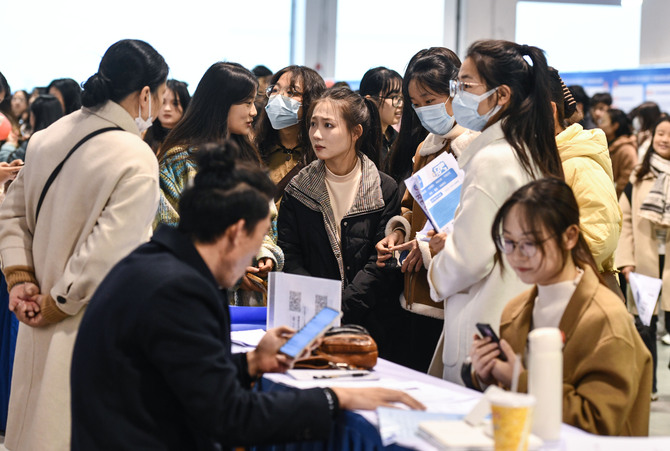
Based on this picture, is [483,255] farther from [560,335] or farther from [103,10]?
[103,10]

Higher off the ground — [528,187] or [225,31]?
[225,31]

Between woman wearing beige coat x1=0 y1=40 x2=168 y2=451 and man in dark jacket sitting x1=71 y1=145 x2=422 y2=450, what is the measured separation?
650 mm

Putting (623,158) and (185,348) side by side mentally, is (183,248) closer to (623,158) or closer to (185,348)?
(185,348)

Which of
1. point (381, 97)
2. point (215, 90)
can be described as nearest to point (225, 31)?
point (381, 97)

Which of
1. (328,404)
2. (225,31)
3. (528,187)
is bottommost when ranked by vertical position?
(328,404)

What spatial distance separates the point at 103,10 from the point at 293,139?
19.2ft

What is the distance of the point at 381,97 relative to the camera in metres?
4.17

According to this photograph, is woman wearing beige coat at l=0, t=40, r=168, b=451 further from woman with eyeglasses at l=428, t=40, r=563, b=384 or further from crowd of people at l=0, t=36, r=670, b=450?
woman with eyeglasses at l=428, t=40, r=563, b=384

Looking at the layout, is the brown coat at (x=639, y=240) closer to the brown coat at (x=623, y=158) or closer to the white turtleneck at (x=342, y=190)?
the brown coat at (x=623, y=158)

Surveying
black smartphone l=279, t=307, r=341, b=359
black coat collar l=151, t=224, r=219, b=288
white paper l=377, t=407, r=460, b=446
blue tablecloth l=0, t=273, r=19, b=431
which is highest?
black coat collar l=151, t=224, r=219, b=288

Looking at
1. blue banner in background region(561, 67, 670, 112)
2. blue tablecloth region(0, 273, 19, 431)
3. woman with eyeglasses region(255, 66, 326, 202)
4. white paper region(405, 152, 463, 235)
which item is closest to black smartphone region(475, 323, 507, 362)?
white paper region(405, 152, 463, 235)

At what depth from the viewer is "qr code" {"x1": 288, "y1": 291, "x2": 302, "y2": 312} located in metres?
2.47

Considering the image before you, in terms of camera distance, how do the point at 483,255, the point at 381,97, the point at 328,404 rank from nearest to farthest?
the point at 328,404
the point at 483,255
the point at 381,97

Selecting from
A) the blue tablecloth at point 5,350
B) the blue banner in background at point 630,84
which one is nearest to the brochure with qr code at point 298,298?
the blue tablecloth at point 5,350
